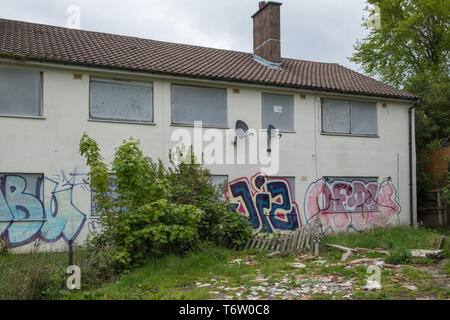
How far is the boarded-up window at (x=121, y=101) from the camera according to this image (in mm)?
13352

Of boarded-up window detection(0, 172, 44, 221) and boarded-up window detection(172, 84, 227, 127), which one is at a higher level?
boarded-up window detection(172, 84, 227, 127)

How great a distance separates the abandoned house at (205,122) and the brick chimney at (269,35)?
0.05 m

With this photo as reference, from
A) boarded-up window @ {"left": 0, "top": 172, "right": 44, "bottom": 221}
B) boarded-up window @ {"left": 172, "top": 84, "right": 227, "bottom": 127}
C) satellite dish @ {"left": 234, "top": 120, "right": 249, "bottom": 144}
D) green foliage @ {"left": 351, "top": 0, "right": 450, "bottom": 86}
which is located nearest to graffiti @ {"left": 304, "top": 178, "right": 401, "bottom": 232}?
satellite dish @ {"left": 234, "top": 120, "right": 249, "bottom": 144}

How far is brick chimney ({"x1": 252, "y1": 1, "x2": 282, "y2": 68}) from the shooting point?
58.9ft

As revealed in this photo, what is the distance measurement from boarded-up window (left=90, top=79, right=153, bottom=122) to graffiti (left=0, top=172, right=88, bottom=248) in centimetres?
206

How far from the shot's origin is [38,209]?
12.3m

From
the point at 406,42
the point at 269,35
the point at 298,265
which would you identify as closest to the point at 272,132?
the point at 269,35

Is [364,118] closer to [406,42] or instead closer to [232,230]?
[232,230]

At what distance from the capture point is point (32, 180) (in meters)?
12.4

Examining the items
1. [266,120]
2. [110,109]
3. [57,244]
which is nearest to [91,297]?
[57,244]

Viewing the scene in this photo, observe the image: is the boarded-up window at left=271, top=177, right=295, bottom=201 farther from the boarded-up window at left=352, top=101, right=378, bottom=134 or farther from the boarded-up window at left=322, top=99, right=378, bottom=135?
the boarded-up window at left=352, top=101, right=378, bottom=134

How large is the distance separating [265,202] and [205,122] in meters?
3.26
